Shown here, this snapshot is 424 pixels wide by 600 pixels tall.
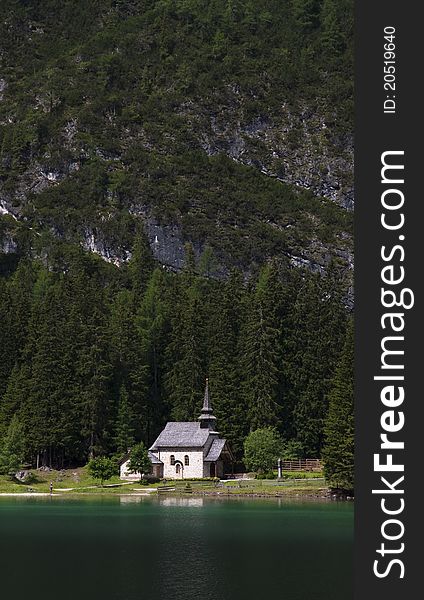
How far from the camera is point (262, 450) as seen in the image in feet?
324

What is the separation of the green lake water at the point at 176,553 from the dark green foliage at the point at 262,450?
22600 millimetres

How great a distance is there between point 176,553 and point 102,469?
156 ft

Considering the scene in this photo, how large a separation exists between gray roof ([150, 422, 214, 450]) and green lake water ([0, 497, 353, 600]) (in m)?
26.7

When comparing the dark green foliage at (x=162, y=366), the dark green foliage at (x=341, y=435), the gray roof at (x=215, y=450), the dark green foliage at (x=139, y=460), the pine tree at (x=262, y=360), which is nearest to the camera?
the dark green foliage at (x=341, y=435)

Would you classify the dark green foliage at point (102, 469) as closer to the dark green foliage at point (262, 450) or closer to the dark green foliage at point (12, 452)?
the dark green foliage at point (12, 452)

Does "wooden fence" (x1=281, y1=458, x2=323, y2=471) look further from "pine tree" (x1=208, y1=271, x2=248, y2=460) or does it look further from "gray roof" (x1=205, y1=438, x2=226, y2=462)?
"pine tree" (x1=208, y1=271, x2=248, y2=460)

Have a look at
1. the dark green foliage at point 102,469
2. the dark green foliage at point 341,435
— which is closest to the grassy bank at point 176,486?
the dark green foliage at point 102,469

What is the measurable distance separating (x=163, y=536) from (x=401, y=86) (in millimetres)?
30342

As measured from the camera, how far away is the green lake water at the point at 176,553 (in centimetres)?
4134

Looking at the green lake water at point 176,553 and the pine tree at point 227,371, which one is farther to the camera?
the pine tree at point 227,371

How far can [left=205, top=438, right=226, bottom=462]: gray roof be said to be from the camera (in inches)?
3991

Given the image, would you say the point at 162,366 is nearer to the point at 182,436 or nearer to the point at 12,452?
the point at 182,436

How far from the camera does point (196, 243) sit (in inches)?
7726

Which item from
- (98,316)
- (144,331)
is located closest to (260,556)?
(98,316)
